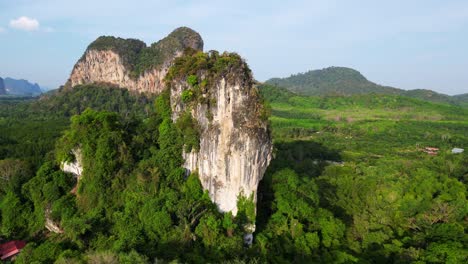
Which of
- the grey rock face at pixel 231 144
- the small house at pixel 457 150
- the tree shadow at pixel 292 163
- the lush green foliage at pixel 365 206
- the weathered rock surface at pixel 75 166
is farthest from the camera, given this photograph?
the small house at pixel 457 150

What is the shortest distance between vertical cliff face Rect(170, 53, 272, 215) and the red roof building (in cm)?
1173

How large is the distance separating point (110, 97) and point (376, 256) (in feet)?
232

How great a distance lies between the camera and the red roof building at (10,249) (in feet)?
65.1

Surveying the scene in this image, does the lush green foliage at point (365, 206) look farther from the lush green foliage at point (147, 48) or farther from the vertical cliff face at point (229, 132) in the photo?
the lush green foliage at point (147, 48)

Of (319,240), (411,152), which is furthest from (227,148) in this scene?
(411,152)

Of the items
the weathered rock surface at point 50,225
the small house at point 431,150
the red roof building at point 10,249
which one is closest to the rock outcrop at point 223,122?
the weathered rock surface at point 50,225

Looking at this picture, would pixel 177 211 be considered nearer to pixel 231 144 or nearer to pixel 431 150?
pixel 231 144

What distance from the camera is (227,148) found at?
20.5 m

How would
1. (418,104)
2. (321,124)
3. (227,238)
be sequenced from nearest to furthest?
(227,238), (321,124), (418,104)

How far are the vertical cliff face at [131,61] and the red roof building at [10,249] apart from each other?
57.6 metres

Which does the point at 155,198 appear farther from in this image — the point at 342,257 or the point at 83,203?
the point at 342,257

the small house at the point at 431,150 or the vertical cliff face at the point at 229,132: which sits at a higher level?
the vertical cliff face at the point at 229,132

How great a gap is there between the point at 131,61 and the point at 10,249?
2653 inches

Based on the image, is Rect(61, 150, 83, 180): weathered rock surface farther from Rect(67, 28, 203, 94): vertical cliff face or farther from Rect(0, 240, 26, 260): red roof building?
Rect(67, 28, 203, 94): vertical cliff face
